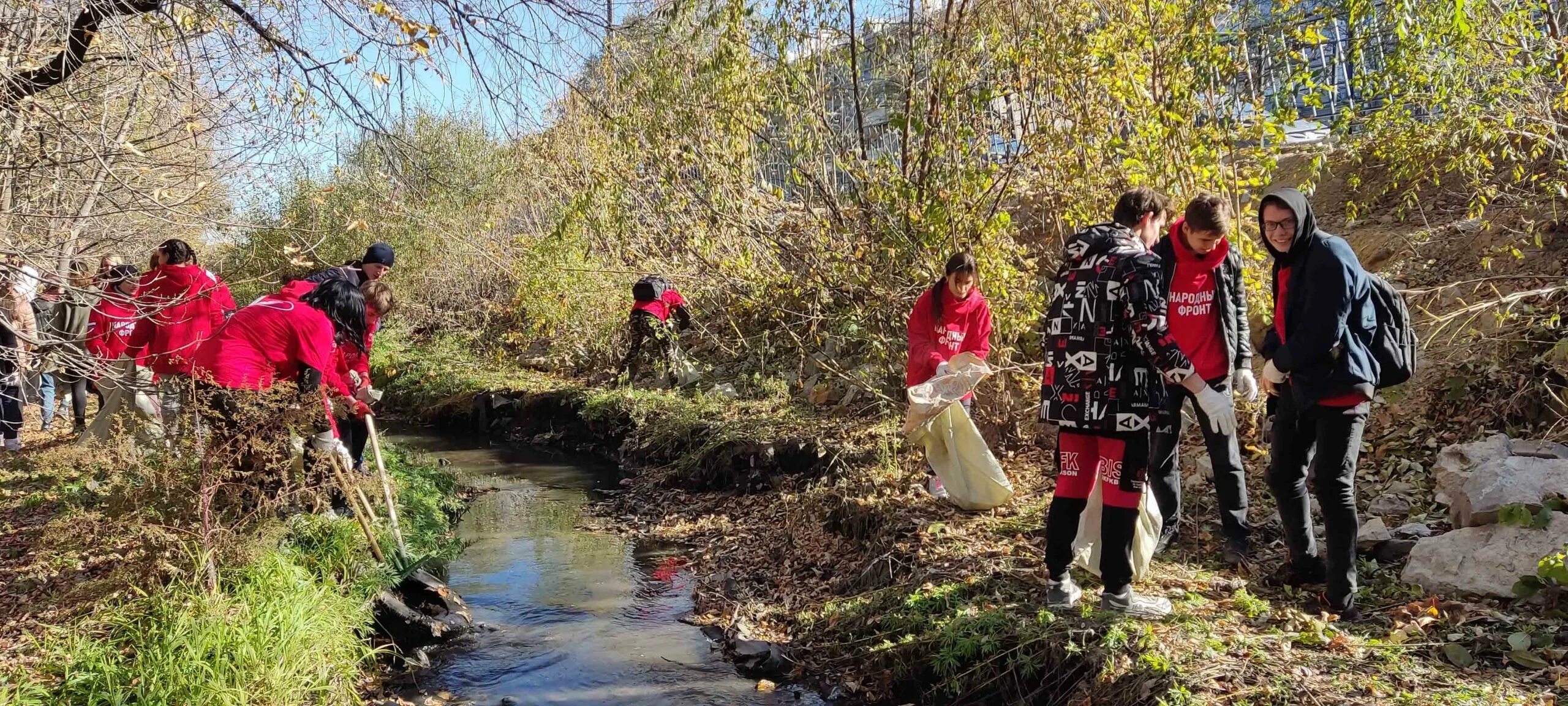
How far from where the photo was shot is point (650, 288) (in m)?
11.7

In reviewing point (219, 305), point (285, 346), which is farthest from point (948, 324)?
point (219, 305)

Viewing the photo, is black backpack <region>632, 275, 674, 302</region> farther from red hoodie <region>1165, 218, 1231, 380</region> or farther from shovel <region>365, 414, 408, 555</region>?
red hoodie <region>1165, 218, 1231, 380</region>

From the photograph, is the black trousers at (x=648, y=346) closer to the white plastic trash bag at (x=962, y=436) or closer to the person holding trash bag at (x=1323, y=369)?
the white plastic trash bag at (x=962, y=436)

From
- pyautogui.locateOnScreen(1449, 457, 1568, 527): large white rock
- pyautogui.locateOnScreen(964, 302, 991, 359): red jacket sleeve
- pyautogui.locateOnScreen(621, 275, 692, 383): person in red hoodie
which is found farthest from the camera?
pyautogui.locateOnScreen(621, 275, 692, 383): person in red hoodie

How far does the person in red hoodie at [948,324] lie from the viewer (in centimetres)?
581

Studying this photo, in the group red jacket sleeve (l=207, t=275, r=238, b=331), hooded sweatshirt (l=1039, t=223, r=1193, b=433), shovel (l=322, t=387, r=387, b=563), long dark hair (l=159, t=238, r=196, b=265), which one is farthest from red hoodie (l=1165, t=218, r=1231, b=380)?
long dark hair (l=159, t=238, r=196, b=265)

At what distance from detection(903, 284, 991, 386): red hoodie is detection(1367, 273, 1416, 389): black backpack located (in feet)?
7.19

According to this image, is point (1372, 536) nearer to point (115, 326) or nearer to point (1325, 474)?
point (1325, 474)

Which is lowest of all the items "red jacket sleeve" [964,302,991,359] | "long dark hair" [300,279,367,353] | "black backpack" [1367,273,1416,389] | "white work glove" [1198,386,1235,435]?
"white work glove" [1198,386,1235,435]

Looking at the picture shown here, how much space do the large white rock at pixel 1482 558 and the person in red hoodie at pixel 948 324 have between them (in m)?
2.36

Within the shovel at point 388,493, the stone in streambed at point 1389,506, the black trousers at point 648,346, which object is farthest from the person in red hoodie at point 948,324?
the black trousers at point 648,346

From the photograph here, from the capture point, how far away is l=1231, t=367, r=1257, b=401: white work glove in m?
4.39

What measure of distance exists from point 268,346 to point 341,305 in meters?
0.49

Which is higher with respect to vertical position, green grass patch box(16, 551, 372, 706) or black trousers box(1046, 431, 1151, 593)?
black trousers box(1046, 431, 1151, 593)
